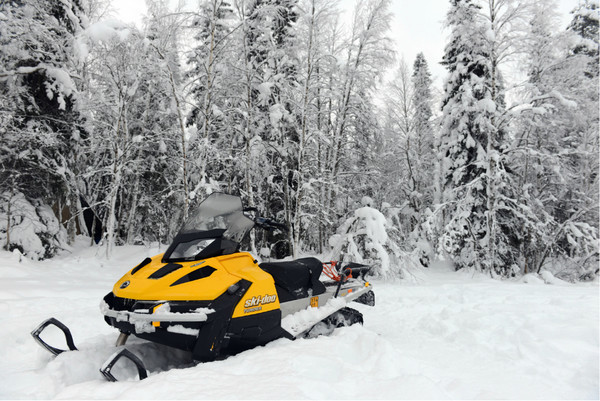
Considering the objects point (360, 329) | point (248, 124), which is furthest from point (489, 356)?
point (248, 124)

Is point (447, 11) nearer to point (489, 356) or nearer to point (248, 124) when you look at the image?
point (248, 124)

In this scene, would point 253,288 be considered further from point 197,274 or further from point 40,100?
point 40,100

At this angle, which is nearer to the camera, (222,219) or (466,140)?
(222,219)

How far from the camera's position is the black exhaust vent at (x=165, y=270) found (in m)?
2.89

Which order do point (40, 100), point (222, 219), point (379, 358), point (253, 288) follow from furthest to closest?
point (40, 100), point (222, 219), point (253, 288), point (379, 358)

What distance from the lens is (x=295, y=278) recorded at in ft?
12.2

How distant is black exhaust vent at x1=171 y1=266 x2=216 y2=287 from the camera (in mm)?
2863

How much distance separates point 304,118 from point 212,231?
9.07 meters

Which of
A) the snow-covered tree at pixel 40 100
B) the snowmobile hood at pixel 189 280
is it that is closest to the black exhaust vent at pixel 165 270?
the snowmobile hood at pixel 189 280

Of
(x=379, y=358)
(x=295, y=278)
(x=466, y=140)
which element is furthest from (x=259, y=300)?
(x=466, y=140)

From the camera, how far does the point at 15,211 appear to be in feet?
37.2

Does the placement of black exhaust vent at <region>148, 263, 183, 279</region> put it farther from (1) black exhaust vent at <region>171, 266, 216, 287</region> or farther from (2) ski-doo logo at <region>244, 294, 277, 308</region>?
(2) ski-doo logo at <region>244, 294, 277, 308</region>

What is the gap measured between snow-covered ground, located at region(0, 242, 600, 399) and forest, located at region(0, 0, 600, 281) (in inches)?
181

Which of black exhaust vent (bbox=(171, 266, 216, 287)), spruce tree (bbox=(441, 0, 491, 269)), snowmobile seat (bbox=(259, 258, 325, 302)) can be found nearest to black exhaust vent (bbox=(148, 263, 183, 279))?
black exhaust vent (bbox=(171, 266, 216, 287))
